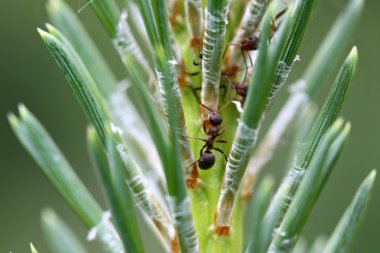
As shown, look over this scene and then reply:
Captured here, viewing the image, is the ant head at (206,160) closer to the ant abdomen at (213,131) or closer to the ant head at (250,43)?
the ant abdomen at (213,131)

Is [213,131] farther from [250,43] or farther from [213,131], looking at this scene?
[250,43]

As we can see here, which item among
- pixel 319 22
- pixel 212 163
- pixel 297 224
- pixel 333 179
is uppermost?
pixel 212 163

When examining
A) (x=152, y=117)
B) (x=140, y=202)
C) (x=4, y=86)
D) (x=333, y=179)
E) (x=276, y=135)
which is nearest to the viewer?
(x=152, y=117)

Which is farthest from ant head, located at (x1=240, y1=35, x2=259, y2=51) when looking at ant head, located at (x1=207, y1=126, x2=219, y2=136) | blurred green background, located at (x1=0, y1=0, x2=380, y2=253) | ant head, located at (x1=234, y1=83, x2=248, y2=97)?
blurred green background, located at (x1=0, y1=0, x2=380, y2=253)

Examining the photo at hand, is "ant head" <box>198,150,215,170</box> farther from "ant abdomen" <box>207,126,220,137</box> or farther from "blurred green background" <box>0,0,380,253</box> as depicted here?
"blurred green background" <box>0,0,380,253</box>

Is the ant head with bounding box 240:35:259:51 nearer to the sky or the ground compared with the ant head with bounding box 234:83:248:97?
nearer to the sky

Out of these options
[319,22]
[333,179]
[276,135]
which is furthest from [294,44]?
[319,22]

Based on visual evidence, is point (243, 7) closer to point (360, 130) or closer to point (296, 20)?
point (296, 20)
